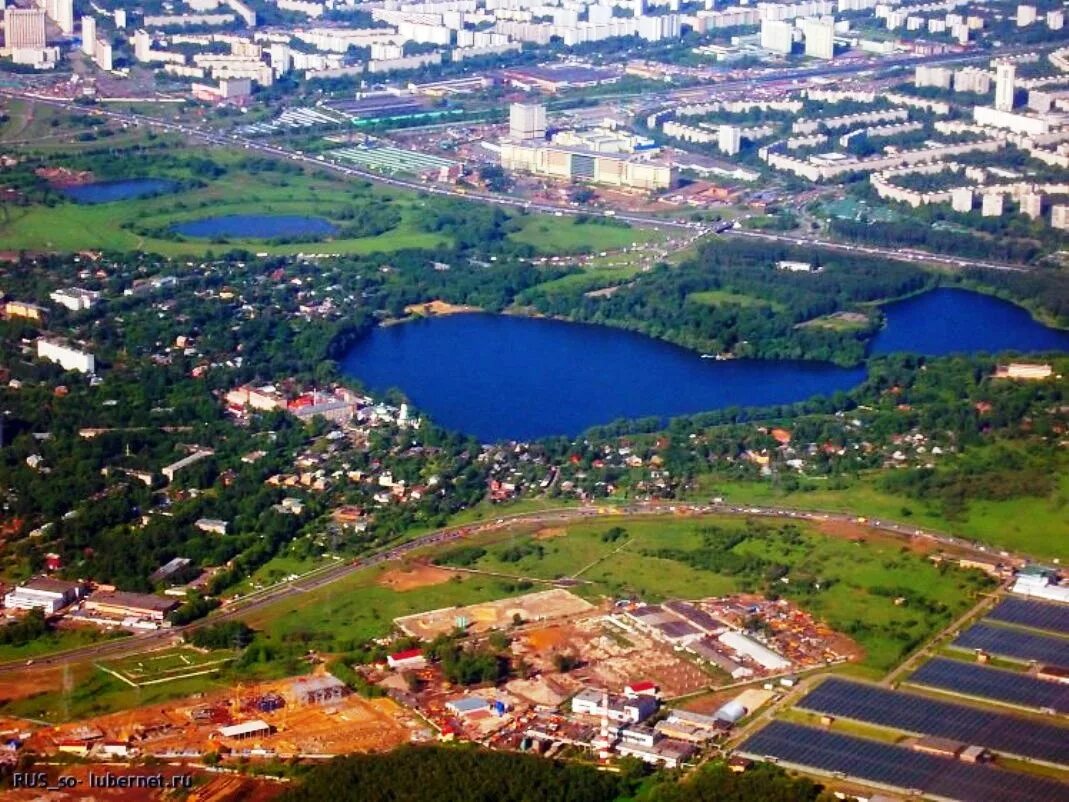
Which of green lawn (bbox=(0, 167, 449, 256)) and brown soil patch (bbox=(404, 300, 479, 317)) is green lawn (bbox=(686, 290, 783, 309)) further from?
green lawn (bbox=(0, 167, 449, 256))

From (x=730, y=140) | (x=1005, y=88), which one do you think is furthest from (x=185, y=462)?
(x=1005, y=88)

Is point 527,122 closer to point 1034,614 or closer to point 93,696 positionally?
point 1034,614

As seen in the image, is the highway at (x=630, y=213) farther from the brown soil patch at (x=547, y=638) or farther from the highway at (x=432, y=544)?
the brown soil patch at (x=547, y=638)

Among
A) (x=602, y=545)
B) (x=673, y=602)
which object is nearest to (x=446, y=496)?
(x=602, y=545)

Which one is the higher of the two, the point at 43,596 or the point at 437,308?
the point at 437,308

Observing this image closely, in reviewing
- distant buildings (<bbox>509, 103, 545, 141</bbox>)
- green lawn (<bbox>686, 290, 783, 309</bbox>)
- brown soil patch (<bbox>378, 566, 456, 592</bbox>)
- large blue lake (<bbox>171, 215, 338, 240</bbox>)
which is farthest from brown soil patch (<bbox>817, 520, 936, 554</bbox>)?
distant buildings (<bbox>509, 103, 545, 141</bbox>)

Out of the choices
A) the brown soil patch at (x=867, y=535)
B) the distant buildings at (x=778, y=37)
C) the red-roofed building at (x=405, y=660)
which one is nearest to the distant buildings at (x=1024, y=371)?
the brown soil patch at (x=867, y=535)

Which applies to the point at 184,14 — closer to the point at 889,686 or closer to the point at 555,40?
the point at 555,40
